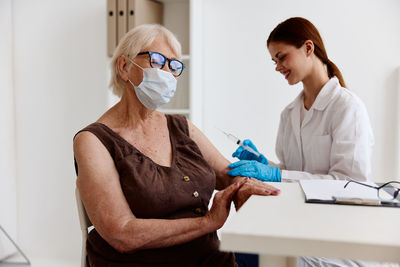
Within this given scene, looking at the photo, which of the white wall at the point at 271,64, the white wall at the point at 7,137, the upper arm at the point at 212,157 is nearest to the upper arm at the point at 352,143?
the upper arm at the point at 212,157

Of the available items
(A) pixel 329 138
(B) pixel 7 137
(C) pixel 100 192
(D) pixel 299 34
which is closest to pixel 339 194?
(C) pixel 100 192

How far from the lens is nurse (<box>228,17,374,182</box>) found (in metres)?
1.63

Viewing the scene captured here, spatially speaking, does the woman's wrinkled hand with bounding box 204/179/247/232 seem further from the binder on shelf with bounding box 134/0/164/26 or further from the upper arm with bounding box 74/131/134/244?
the binder on shelf with bounding box 134/0/164/26

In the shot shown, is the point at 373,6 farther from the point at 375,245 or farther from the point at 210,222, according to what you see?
the point at 375,245

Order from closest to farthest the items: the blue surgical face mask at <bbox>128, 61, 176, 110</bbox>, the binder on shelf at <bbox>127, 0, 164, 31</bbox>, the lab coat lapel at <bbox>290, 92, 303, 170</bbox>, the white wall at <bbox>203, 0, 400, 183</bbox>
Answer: the blue surgical face mask at <bbox>128, 61, 176, 110</bbox> → the lab coat lapel at <bbox>290, 92, 303, 170</bbox> → the white wall at <bbox>203, 0, 400, 183</bbox> → the binder on shelf at <bbox>127, 0, 164, 31</bbox>

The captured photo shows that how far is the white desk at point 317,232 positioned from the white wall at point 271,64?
1630mm

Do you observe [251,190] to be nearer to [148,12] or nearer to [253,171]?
[253,171]

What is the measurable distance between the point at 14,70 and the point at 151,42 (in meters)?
2.03

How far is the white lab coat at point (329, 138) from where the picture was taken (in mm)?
1629

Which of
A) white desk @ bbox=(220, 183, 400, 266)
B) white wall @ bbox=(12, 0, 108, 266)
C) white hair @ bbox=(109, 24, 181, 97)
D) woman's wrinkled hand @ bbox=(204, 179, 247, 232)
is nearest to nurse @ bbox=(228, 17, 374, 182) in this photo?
woman's wrinkled hand @ bbox=(204, 179, 247, 232)

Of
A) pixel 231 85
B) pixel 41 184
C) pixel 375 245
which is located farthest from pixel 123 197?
pixel 41 184

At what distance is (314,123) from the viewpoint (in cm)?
183

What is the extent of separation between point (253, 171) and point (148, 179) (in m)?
0.50

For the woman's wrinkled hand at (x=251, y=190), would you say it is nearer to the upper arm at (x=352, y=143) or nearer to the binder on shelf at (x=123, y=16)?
the upper arm at (x=352, y=143)
